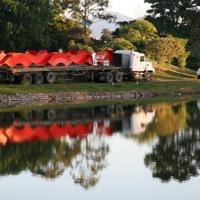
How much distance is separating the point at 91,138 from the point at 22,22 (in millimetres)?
34470

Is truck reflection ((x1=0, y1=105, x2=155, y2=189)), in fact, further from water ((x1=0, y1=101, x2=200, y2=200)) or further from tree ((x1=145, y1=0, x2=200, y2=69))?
tree ((x1=145, y1=0, x2=200, y2=69))

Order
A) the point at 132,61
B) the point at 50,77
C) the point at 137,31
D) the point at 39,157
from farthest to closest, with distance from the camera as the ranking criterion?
1. the point at 137,31
2. the point at 132,61
3. the point at 50,77
4. the point at 39,157

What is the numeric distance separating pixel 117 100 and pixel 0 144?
23.8 meters

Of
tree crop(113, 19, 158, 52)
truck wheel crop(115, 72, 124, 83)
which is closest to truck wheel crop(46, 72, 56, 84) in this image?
truck wheel crop(115, 72, 124, 83)

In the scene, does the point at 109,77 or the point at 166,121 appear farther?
the point at 109,77

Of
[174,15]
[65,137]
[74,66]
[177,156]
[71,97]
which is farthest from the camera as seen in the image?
[174,15]

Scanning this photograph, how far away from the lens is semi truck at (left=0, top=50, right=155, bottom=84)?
5419 centimetres

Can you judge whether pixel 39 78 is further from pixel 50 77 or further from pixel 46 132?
pixel 46 132

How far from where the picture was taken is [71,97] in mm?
52562

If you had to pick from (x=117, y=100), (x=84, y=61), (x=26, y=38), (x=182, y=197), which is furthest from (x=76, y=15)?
(x=182, y=197)

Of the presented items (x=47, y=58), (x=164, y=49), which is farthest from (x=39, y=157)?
(x=164, y=49)

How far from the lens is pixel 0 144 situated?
2944 centimetres

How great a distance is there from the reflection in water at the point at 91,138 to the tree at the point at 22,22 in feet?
62.6

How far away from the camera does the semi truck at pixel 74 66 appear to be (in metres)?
54.2
